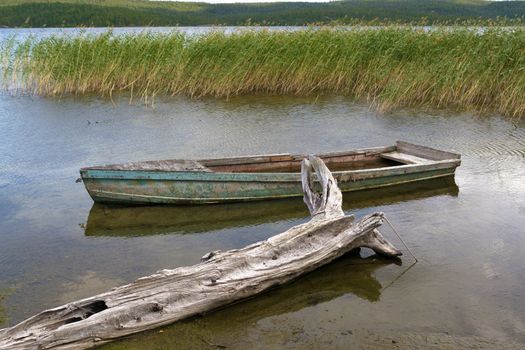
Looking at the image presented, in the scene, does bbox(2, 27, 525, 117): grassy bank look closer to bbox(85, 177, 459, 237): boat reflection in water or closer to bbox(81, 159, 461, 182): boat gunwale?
bbox(81, 159, 461, 182): boat gunwale

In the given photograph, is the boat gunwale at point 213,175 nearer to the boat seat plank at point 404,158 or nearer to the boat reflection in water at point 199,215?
the boat reflection in water at point 199,215

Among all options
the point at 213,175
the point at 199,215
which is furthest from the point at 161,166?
the point at 199,215

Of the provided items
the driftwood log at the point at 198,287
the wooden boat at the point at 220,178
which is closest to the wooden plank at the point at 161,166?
the wooden boat at the point at 220,178

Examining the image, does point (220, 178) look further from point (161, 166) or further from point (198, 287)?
point (198, 287)

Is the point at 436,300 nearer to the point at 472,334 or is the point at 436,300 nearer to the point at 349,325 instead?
the point at 472,334

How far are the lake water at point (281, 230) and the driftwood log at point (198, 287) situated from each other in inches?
7.5

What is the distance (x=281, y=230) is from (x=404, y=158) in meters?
3.24

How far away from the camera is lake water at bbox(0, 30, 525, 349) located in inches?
191

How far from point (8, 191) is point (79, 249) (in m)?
2.60

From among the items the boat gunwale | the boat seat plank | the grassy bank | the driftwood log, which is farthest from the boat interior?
the grassy bank

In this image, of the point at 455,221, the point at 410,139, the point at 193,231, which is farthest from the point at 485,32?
the point at 193,231

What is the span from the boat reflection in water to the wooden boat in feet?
0.37

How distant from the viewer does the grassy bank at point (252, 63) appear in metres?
14.7

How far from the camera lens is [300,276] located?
18.4 ft
